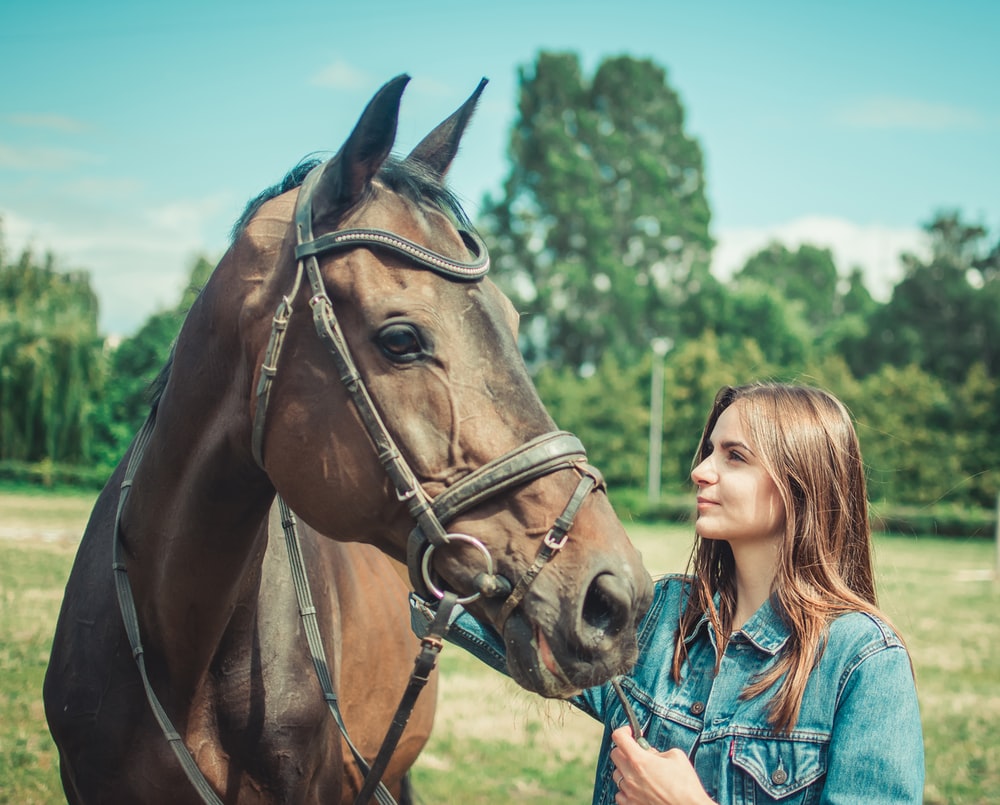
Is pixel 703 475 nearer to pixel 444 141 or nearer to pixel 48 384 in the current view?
pixel 444 141

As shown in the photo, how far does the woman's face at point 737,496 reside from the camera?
2.08 meters

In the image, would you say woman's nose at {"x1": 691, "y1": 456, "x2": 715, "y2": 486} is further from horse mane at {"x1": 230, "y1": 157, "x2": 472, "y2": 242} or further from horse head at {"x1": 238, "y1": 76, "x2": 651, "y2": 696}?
horse mane at {"x1": 230, "y1": 157, "x2": 472, "y2": 242}

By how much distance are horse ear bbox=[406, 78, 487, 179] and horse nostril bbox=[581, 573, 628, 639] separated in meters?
1.27

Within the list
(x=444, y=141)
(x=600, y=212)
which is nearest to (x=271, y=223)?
(x=444, y=141)

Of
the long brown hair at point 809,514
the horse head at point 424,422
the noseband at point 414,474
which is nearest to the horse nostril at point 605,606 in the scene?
the horse head at point 424,422

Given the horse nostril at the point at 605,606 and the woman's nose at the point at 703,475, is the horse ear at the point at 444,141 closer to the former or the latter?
the woman's nose at the point at 703,475

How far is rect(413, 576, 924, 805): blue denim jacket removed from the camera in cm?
171

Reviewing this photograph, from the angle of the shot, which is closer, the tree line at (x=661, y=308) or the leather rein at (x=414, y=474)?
the leather rein at (x=414, y=474)

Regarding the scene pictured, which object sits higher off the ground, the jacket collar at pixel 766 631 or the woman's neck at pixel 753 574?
the woman's neck at pixel 753 574

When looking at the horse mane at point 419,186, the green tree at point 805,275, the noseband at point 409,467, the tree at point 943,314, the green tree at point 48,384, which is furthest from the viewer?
the green tree at point 805,275

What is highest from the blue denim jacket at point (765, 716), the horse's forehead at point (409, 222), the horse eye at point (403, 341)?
the horse's forehead at point (409, 222)

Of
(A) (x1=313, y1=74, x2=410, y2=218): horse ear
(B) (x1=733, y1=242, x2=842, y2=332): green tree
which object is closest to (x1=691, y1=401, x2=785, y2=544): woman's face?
(A) (x1=313, y1=74, x2=410, y2=218): horse ear

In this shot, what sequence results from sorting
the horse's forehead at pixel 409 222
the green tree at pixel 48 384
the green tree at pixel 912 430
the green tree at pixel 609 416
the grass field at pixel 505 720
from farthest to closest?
the green tree at pixel 609 416 < the green tree at pixel 912 430 < the green tree at pixel 48 384 < the grass field at pixel 505 720 < the horse's forehead at pixel 409 222

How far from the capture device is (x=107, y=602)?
2467mm
